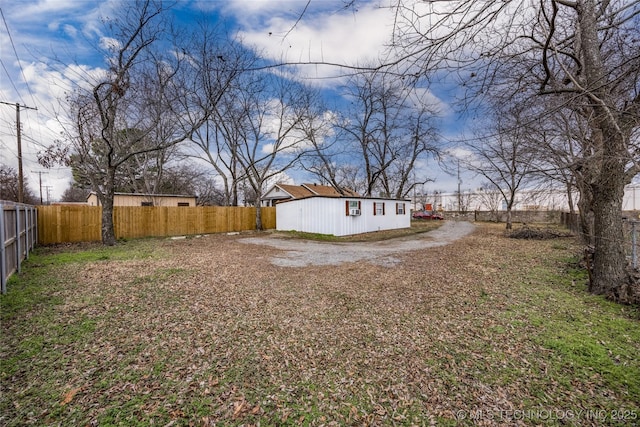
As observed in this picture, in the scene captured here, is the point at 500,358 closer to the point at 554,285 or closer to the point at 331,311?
the point at 331,311

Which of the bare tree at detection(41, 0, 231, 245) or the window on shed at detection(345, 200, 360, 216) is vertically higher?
the bare tree at detection(41, 0, 231, 245)

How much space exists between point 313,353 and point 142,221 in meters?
13.7

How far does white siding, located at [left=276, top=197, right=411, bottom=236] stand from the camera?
45.2 ft

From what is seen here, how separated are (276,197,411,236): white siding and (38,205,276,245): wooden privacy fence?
9.06ft

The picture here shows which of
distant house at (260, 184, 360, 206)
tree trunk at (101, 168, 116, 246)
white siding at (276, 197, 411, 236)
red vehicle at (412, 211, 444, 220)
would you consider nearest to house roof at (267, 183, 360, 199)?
distant house at (260, 184, 360, 206)

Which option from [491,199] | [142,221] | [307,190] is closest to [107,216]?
[142,221]

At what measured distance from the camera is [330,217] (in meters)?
13.8

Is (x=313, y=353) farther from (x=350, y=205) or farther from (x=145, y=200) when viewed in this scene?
(x=145, y=200)

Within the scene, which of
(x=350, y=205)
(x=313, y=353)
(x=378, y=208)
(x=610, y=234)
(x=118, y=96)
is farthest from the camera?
(x=378, y=208)

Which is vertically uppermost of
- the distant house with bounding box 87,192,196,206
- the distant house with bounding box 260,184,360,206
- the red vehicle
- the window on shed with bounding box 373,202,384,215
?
the distant house with bounding box 260,184,360,206

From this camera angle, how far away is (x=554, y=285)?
5.11 meters

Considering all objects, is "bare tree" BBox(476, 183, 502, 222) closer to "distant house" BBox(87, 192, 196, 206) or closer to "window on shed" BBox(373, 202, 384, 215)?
"window on shed" BBox(373, 202, 384, 215)

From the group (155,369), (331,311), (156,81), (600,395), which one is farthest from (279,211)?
(600,395)

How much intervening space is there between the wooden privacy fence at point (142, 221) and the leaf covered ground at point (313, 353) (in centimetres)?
732
